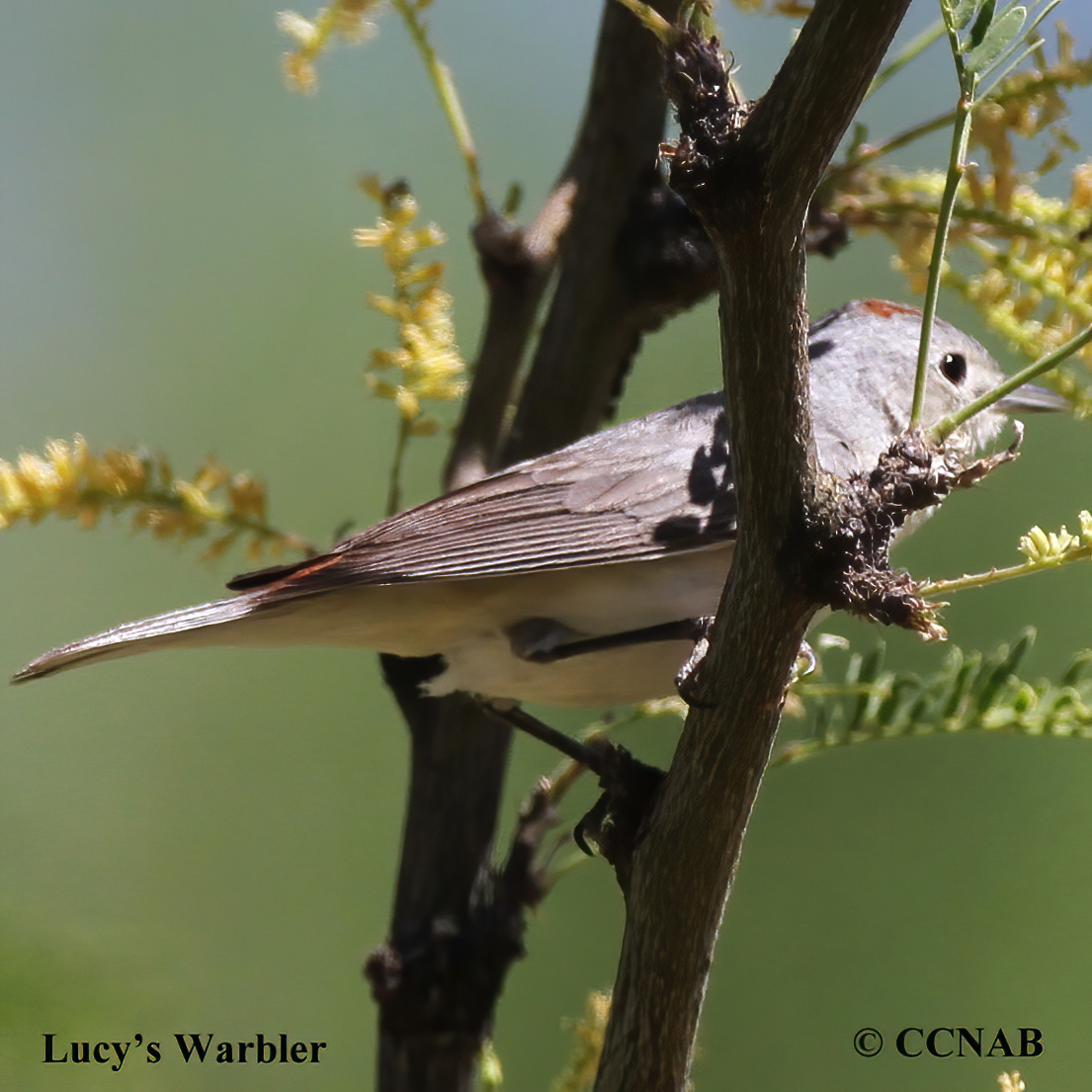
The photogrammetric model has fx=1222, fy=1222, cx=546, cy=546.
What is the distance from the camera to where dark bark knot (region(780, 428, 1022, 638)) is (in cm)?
124

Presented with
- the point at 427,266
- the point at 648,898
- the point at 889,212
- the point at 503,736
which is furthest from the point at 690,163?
the point at 503,736

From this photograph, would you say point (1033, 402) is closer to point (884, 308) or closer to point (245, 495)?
point (884, 308)

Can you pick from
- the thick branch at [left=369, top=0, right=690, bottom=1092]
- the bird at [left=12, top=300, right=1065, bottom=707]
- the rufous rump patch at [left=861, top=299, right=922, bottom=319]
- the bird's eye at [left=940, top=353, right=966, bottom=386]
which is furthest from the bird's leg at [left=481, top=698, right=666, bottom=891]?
the rufous rump patch at [left=861, top=299, right=922, bottom=319]

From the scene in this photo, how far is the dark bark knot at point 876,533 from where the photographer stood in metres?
1.24

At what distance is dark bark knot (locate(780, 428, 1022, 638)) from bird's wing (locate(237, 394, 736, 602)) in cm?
84

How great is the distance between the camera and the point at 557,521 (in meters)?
2.21

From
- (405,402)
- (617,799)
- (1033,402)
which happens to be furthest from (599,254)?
(617,799)

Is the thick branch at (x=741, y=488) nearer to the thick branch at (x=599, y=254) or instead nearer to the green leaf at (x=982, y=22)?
the green leaf at (x=982, y=22)

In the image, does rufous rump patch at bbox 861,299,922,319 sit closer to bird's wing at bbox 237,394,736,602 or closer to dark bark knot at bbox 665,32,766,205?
bird's wing at bbox 237,394,736,602

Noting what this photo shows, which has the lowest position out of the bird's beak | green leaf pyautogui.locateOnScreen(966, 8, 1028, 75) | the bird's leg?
the bird's leg

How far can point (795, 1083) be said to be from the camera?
13.0ft

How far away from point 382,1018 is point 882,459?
1.58 m

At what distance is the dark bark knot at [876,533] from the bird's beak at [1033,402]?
1574 mm

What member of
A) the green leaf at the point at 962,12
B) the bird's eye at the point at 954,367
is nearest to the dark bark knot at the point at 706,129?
the green leaf at the point at 962,12
